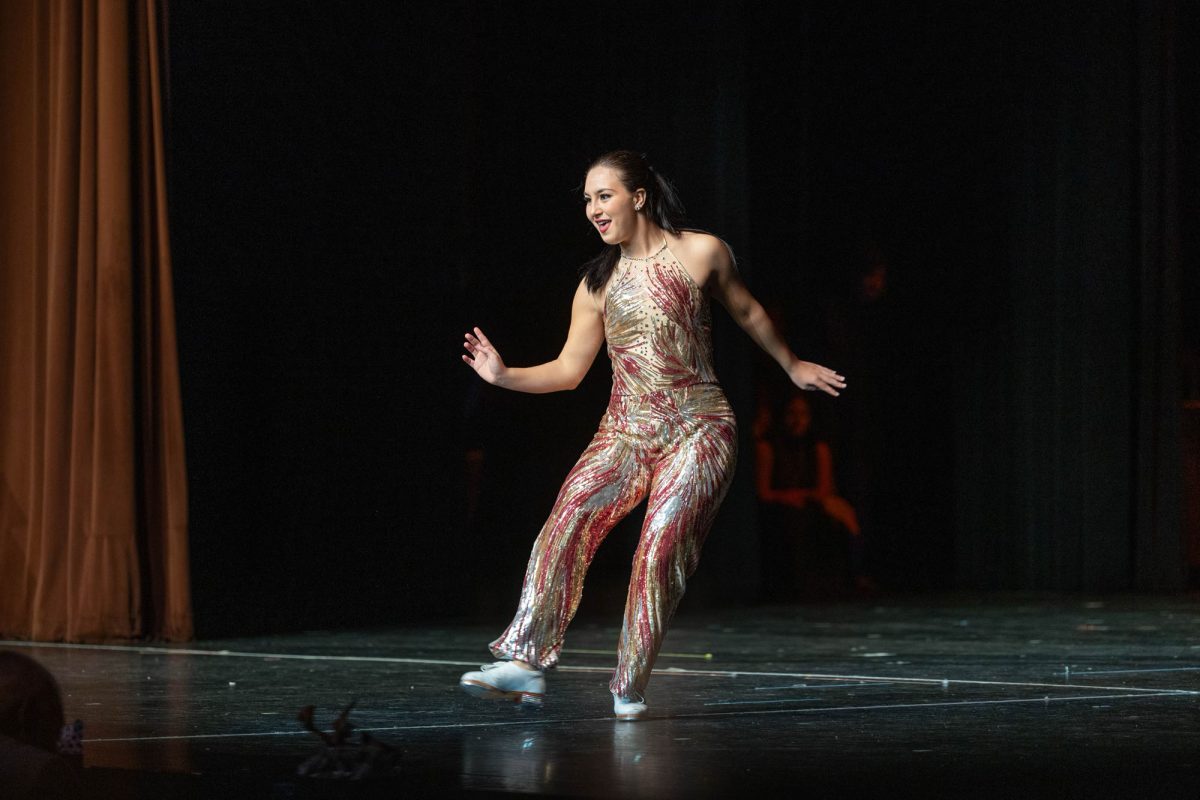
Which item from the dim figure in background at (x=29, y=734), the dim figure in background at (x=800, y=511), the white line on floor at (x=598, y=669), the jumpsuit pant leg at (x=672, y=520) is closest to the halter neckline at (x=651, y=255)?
the jumpsuit pant leg at (x=672, y=520)

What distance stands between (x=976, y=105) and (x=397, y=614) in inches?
171

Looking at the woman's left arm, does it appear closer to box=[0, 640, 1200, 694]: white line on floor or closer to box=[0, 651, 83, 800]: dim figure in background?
box=[0, 640, 1200, 694]: white line on floor

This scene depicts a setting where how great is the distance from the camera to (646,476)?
3.76 meters

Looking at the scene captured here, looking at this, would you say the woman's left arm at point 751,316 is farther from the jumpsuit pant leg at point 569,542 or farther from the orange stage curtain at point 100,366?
the orange stage curtain at point 100,366

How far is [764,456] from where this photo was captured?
28.9 ft

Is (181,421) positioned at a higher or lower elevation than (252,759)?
higher

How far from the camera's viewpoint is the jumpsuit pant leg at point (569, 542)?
369 centimetres

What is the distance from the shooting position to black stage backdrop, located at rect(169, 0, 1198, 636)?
20.8ft

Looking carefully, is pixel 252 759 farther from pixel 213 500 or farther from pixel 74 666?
pixel 213 500

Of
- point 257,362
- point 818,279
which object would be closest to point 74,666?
point 257,362

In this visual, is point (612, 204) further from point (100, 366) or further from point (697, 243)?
point (100, 366)

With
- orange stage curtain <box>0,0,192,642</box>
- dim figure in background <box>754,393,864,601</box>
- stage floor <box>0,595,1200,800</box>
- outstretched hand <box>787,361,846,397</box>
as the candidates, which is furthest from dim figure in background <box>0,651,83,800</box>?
dim figure in background <box>754,393,864,601</box>

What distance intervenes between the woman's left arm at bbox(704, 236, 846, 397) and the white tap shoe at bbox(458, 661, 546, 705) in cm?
91

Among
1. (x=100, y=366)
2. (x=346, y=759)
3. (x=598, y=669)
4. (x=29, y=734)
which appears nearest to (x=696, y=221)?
(x=100, y=366)
